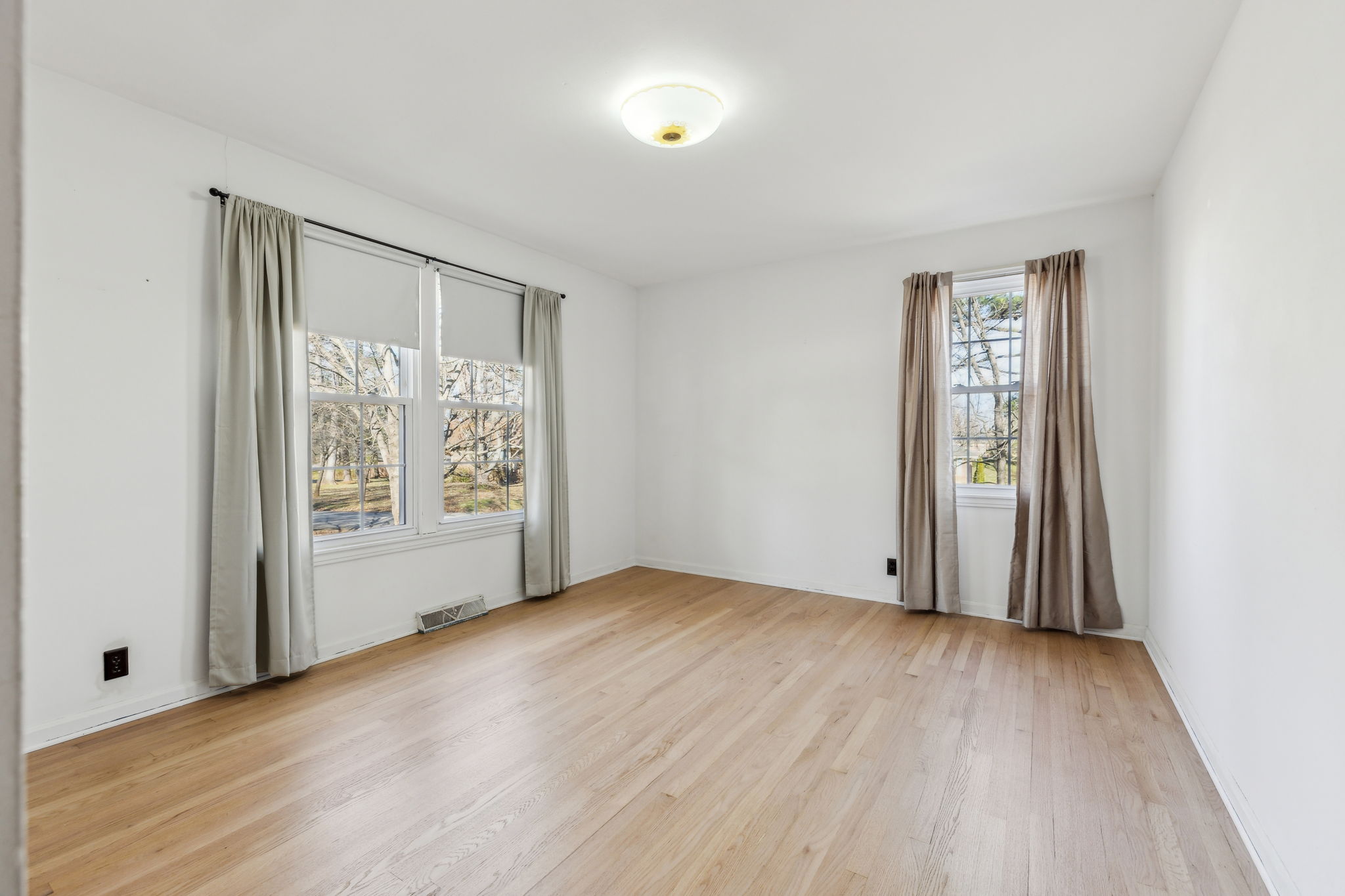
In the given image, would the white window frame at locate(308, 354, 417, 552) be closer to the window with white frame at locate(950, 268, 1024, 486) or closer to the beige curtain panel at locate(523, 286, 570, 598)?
the beige curtain panel at locate(523, 286, 570, 598)

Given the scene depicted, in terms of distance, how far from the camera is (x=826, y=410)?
4.88 meters

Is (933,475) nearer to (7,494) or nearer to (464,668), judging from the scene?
(464,668)

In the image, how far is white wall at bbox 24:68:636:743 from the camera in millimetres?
2490

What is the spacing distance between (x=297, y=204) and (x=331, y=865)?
10.1 ft

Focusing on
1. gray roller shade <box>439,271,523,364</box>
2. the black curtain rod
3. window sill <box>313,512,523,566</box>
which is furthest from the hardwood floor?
the black curtain rod

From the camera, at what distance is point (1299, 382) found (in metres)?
1.66

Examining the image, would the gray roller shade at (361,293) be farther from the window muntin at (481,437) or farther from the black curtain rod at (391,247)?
the window muntin at (481,437)

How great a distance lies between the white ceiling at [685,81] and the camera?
223cm

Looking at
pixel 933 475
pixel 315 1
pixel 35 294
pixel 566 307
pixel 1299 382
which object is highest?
pixel 315 1

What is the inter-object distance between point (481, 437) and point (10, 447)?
4.26 m

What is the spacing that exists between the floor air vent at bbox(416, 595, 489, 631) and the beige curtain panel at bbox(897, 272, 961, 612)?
9.65 ft

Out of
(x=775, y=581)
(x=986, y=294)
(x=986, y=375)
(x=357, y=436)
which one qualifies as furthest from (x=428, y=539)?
(x=986, y=294)

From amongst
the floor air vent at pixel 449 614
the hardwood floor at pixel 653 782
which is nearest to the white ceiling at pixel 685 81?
the floor air vent at pixel 449 614

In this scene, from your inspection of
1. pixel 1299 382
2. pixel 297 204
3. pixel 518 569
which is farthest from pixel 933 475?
pixel 297 204
